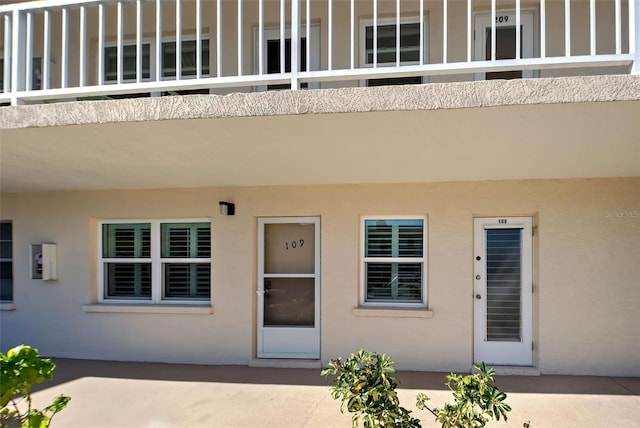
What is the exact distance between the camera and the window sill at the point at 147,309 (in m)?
5.68

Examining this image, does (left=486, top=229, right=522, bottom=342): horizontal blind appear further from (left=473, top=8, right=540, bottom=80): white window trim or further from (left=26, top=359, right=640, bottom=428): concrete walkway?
(left=473, top=8, right=540, bottom=80): white window trim

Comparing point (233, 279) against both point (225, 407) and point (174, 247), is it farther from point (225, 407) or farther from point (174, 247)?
point (225, 407)

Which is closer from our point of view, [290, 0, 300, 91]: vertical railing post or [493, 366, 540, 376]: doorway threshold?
[290, 0, 300, 91]: vertical railing post

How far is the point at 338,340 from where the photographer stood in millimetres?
5457

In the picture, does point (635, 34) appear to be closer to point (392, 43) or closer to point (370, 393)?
point (392, 43)

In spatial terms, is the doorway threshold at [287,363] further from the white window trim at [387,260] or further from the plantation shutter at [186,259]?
the plantation shutter at [186,259]

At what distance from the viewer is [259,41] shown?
435 centimetres

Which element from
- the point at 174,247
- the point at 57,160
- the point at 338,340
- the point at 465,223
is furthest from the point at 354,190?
the point at 57,160

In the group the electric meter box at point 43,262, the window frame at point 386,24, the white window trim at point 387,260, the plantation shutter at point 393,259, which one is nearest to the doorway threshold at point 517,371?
the white window trim at point 387,260

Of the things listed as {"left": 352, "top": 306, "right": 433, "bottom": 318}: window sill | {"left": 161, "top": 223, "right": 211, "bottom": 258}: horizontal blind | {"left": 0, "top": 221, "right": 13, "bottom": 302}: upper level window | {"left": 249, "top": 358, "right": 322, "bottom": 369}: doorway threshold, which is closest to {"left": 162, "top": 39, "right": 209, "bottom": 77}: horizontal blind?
{"left": 161, "top": 223, "right": 211, "bottom": 258}: horizontal blind

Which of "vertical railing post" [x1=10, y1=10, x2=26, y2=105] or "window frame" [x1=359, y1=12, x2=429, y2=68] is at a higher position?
"window frame" [x1=359, y1=12, x2=429, y2=68]

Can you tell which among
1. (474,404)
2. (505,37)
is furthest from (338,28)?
(474,404)

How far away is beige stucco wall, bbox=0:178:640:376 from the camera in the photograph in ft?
16.5

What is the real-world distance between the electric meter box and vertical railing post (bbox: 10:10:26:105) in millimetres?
2778
